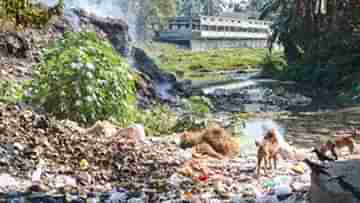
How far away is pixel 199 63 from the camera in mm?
39094

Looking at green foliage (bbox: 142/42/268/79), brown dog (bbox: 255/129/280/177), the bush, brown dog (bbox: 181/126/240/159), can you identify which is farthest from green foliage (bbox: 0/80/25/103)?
green foliage (bbox: 142/42/268/79)

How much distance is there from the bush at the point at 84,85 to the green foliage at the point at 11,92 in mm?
269

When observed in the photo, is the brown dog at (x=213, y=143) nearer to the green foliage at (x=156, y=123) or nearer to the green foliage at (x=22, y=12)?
the green foliage at (x=156, y=123)

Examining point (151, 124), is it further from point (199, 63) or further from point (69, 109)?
point (199, 63)

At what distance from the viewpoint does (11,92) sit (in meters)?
7.93

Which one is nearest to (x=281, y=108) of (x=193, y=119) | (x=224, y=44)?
(x=193, y=119)

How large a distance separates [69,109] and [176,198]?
9.89ft

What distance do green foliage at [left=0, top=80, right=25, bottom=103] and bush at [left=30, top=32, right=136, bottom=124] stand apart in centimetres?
27

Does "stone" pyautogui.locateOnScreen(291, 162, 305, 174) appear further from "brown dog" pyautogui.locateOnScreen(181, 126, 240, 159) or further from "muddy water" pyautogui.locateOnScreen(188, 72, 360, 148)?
"muddy water" pyautogui.locateOnScreen(188, 72, 360, 148)

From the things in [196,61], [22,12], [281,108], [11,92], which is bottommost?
[281,108]

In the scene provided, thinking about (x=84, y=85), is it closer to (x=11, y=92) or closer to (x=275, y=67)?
(x=11, y=92)

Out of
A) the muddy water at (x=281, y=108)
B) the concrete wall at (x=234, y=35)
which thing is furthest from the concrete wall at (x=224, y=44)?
the muddy water at (x=281, y=108)

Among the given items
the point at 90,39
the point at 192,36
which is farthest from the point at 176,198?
the point at 192,36

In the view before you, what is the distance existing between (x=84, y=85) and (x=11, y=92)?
1641 millimetres
